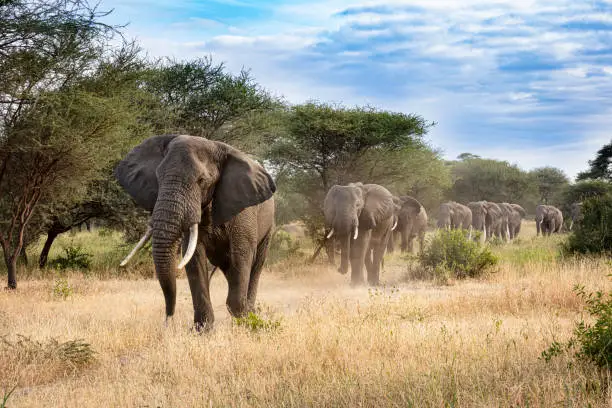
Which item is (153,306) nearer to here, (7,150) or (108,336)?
(108,336)

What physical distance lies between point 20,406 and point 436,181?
1346 inches

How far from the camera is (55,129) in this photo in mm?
12797

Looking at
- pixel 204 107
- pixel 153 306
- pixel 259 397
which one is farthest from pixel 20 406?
pixel 204 107

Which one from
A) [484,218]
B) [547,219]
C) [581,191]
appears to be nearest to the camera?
[484,218]

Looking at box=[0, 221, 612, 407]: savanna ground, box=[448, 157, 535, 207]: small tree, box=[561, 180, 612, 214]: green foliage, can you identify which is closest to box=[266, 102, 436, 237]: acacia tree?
box=[0, 221, 612, 407]: savanna ground

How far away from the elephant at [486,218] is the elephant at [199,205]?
95.9 ft

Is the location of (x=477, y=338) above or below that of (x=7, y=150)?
below

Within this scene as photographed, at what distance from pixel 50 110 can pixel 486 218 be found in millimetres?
29464

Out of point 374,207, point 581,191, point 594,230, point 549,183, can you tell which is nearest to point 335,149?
point 374,207

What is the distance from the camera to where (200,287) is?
26.5 feet

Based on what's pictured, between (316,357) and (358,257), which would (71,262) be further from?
(316,357)

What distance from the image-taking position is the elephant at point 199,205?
7.12 m

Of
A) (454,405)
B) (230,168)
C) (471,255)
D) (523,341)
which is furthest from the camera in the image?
(471,255)

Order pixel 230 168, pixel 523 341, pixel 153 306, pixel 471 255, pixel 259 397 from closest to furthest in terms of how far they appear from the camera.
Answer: pixel 259 397
pixel 523 341
pixel 230 168
pixel 153 306
pixel 471 255
